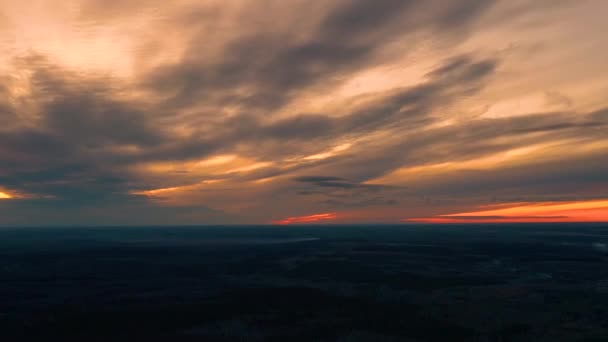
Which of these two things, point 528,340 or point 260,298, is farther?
point 260,298

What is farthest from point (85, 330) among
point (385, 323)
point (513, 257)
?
point (513, 257)

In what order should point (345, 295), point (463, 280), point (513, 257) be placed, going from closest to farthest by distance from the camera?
point (345, 295) < point (463, 280) < point (513, 257)

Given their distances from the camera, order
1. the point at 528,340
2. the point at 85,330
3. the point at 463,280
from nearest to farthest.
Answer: the point at 528,340
the point at 85,330
the point at 463,280

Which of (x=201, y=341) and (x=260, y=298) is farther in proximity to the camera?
(x=260, y=298)

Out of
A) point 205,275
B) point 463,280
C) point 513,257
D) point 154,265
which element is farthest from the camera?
point 513,257

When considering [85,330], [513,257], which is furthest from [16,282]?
[513,257]

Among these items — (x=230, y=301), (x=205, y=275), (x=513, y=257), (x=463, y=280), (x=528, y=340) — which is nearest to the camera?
(x=528, y=340)

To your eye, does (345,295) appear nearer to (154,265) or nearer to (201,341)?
(201,341)

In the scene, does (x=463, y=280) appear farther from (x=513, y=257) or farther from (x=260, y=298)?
(x=513, y=257)
